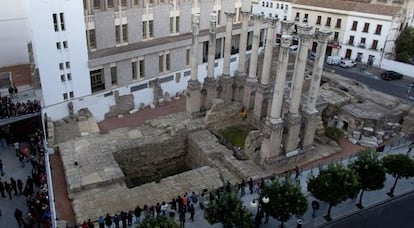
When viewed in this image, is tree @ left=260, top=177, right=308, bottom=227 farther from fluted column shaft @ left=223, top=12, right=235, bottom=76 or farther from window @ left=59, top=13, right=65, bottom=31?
window @ left=59, top=13, right=65, bottom=31

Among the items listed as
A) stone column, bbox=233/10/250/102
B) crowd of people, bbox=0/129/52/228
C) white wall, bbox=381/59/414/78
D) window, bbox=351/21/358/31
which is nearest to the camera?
crowd of people, bbox=0/129/52/228

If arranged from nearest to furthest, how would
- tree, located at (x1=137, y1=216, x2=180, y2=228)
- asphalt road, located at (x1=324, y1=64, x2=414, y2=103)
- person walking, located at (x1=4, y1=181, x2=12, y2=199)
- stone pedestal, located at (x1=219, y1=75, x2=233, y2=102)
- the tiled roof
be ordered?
1. tree, located at (x1=137, y1=216, x2=180, y2=228)
2. person walking, located at (x1=4, y1=181, x2=12, y2=199)
3. stone pedestal, located at (x1=219, y1=75, x2=233, y2=102)
4. asphalt road, located at (x1=324, y1=64, x2=414, y2=103)
5. the tiled roof

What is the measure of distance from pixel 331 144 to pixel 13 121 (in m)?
25.2

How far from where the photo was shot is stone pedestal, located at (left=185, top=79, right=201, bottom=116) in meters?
33.0

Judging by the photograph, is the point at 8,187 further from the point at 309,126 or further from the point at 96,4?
the point at 309,126

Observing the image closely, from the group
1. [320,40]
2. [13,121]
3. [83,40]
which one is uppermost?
[320,40]

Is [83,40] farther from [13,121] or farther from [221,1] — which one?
[221,1]

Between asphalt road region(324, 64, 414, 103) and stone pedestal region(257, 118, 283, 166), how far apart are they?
826 inches

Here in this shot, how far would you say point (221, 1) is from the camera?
42.8 m

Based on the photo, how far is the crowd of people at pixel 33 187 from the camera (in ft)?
71.6

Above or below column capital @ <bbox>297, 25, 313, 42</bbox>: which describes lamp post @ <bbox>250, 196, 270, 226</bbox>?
below

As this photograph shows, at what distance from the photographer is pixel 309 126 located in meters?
28.1

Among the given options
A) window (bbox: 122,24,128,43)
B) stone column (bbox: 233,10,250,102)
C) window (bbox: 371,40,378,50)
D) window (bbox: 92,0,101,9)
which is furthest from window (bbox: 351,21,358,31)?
Result: window (bbox: 92,0,101,9)

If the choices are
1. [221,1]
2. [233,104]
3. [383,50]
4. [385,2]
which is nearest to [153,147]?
[233,104]
